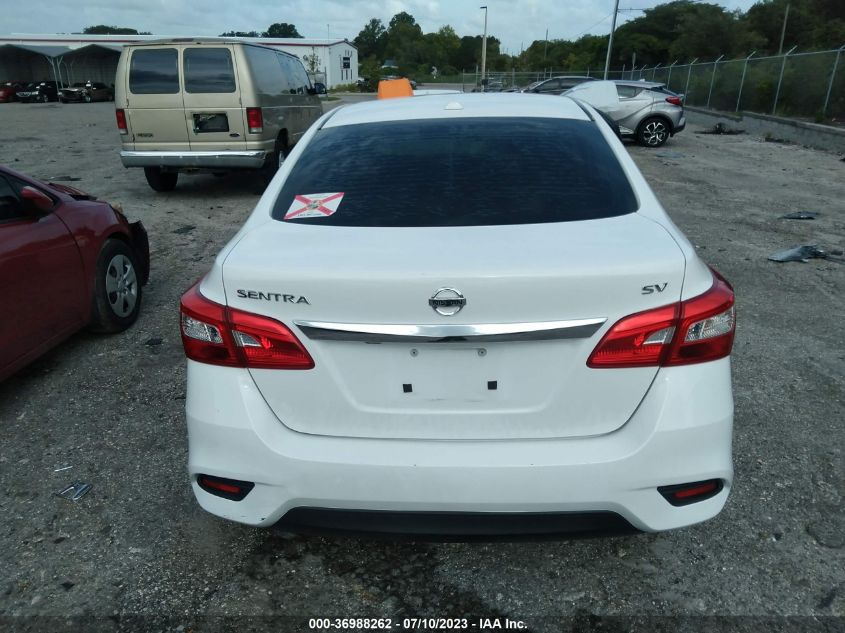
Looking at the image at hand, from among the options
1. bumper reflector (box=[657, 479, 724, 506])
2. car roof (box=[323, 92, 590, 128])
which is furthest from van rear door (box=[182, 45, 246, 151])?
bumper reflector (box=[657, 479, 724, 506])

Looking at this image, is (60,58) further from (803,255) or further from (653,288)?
(653,288)

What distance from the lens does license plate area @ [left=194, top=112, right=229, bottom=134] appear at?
30.5ft

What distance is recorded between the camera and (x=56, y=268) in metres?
4.07

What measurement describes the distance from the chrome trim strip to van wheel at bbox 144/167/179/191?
9447 millimetres

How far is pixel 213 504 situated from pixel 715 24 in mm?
62077

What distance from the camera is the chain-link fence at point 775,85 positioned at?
17859 mm

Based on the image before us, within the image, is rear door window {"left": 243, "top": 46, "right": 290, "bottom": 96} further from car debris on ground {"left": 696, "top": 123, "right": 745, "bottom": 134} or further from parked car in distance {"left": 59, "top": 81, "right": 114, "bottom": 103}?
parked car in distance {"left": 59, "top": 81, "right": 114, "bottom": 103}

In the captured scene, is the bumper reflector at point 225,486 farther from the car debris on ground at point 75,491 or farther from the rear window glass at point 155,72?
the rear window glass at point 155,72

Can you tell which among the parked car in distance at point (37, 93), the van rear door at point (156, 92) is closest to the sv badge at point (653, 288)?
the van rear door at point (156, 92)

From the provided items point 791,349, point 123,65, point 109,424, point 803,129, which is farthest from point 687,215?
point 803,129

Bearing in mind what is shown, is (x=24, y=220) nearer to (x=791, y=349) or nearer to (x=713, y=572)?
(x=713, y=572)

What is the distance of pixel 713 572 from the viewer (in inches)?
96.4

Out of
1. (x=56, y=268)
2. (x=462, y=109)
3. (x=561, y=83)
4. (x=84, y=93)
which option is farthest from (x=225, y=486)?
(x=84, y=93)

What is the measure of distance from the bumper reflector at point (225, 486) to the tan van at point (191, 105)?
798cm
